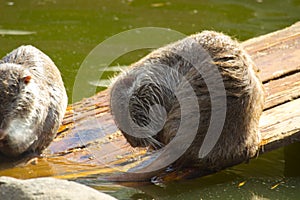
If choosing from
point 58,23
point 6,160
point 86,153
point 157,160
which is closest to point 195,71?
point 157,160

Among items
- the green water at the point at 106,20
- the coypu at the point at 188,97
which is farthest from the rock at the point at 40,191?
the green water at the point at 106,20

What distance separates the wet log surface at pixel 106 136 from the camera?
553cm

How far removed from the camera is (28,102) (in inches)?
209

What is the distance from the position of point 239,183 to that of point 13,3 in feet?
18.4

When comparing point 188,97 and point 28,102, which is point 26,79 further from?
point 188,97

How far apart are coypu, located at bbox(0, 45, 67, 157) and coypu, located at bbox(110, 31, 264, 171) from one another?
1.55 feet

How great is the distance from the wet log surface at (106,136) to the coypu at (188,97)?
254 millimetres

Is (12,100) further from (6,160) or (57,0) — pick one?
(57,0)

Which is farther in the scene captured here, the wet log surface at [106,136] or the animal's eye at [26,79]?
the wet log surface at [106,136]

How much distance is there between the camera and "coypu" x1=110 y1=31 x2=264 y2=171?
17.3ft

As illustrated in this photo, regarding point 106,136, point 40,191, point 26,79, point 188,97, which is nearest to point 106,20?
point 106,136

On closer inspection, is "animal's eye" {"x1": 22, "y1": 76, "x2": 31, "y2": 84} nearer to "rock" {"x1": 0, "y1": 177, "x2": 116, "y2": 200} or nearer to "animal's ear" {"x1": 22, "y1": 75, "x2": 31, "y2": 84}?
"animal's ear" {"x1": 22, "y1": 75, "x2": 31, "y2": 84}

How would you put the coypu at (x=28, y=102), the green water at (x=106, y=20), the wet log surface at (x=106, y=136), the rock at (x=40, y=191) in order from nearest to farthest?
A: the rock at (x=40, y=191), the coypu at (x=28, y=102), the wet log surface at (x=106, y=136), the green water at (x=106, y=20)

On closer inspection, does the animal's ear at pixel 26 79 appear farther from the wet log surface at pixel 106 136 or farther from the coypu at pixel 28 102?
the wet log surface at pixel 106 136
